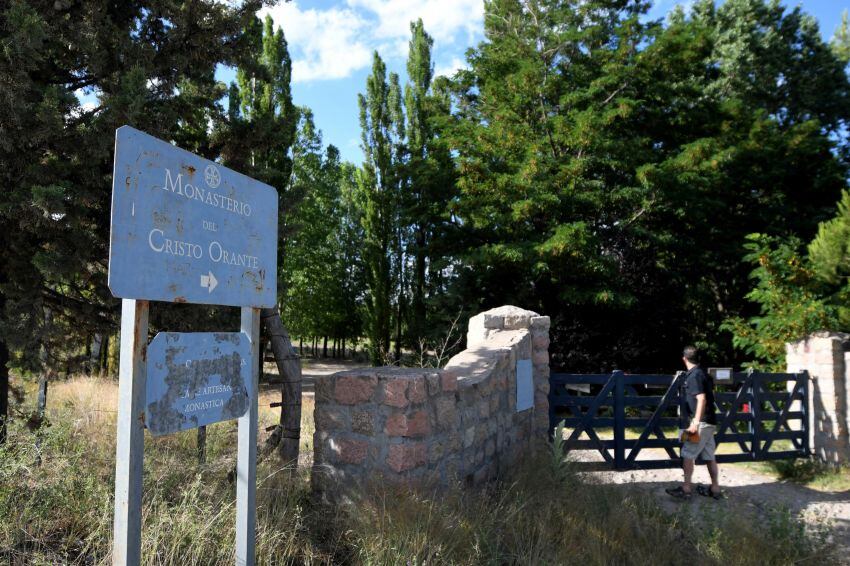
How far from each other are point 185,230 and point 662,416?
7.61 metres

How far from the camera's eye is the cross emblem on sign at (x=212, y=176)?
2701 mm

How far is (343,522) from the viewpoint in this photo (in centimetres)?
354

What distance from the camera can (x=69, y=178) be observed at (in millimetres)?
4863

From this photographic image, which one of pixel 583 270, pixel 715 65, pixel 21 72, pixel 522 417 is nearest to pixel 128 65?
pixel 21 72

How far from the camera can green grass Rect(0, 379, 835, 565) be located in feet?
9.91

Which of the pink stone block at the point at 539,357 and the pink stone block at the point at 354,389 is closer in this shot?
the pink stone block at the point at 354,389

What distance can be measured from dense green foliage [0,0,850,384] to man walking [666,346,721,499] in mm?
3421

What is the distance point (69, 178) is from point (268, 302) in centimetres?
305

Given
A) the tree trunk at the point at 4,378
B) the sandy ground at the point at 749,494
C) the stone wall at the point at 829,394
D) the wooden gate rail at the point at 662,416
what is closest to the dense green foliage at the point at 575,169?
the tree trunk at the point at 4,378

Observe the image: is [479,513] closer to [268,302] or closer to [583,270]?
[268,302]

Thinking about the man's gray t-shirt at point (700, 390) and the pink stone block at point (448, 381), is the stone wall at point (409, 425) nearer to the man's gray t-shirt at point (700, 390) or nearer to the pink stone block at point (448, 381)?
the pink stone block at point (448, 381)

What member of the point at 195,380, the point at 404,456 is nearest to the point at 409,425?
the point at 404,456

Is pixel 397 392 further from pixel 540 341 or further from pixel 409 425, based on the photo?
pixel 540 341

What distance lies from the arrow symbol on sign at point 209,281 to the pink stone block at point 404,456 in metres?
1.80
